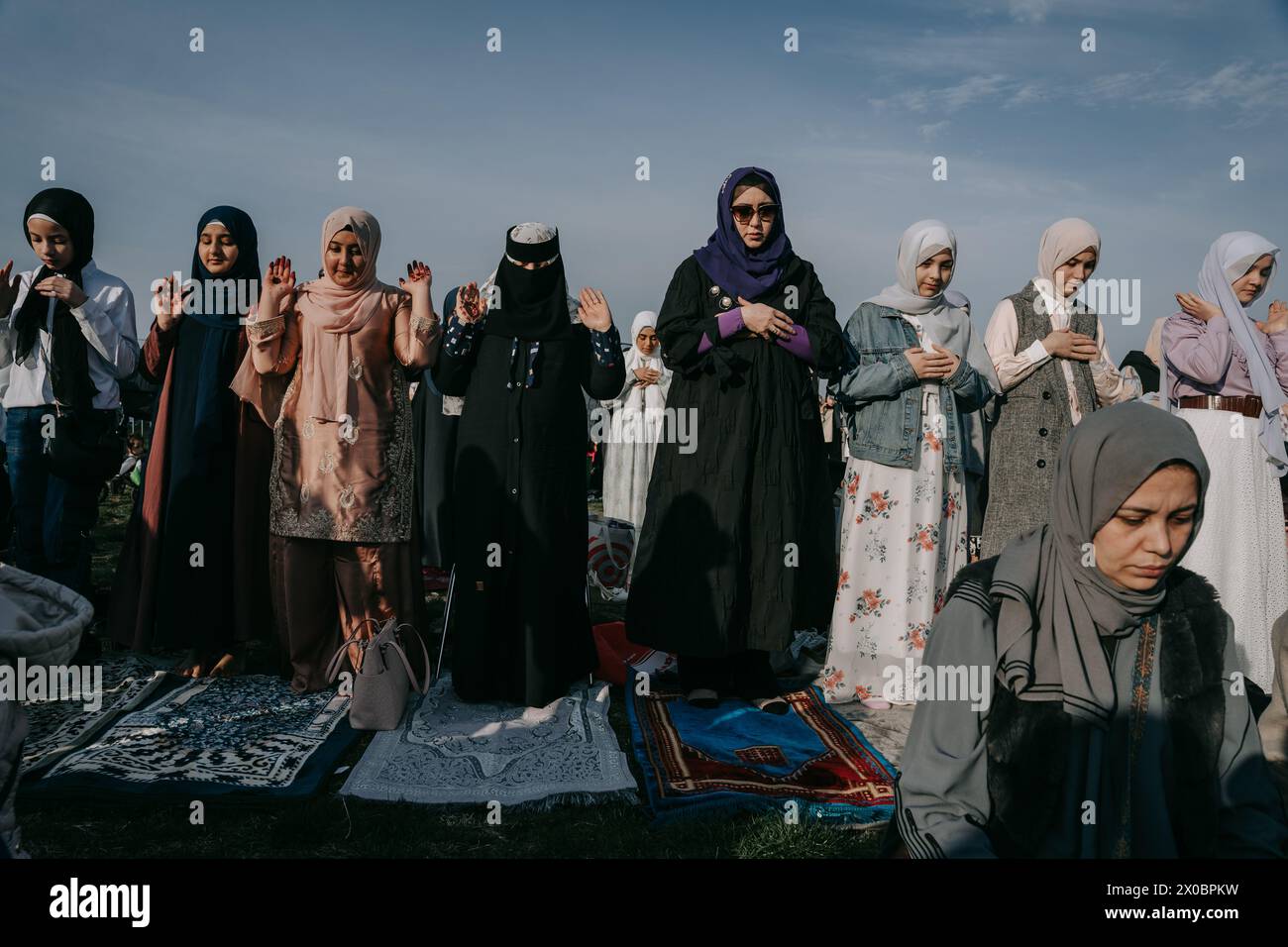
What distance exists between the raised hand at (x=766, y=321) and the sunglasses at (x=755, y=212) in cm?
41

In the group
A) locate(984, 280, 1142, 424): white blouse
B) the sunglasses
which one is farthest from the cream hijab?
the sunglasses

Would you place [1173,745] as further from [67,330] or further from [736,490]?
[67,330]

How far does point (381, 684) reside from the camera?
4.19 m

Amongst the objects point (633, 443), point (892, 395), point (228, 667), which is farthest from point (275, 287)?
point (633, 443)

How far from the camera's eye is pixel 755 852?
122 inches

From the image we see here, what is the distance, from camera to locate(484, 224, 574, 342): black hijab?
4.47 m

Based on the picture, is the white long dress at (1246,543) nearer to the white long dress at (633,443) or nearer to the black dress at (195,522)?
the white long dress at (633,443)

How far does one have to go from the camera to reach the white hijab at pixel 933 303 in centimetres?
470

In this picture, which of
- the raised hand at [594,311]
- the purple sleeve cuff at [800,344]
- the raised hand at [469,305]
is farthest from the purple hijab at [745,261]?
the raised hand at [469,305]

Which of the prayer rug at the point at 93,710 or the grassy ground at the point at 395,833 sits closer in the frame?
the grassy ground at the point at 395,833

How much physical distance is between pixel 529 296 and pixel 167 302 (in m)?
1.92

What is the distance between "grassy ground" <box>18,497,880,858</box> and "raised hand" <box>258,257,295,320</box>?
7.59 feet
